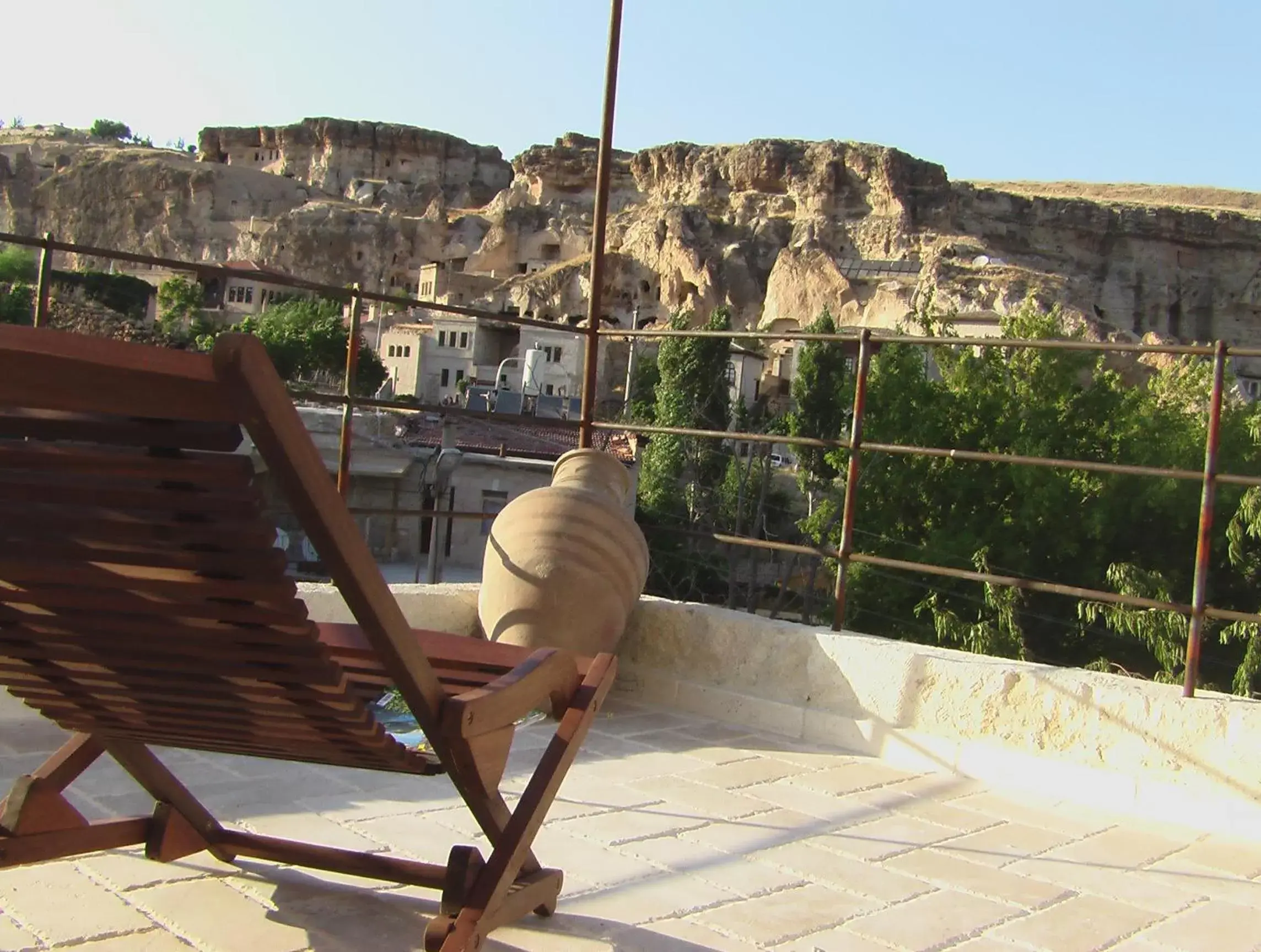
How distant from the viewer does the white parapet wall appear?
3.20 metres

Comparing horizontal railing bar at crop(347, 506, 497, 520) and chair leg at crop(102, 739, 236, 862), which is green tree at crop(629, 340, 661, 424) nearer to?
horizontal railing bar at crop(347, 506, 497, 520)

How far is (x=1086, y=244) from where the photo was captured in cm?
5909

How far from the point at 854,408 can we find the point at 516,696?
7.14ft

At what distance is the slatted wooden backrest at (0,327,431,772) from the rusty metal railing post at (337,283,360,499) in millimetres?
2005

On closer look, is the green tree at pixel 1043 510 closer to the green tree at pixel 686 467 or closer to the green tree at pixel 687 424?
the green tree at pixel 686 467

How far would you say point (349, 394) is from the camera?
3.85 meters

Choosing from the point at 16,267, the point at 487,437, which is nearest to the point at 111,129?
the point at 16,267

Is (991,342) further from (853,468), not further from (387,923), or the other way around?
(387,923)

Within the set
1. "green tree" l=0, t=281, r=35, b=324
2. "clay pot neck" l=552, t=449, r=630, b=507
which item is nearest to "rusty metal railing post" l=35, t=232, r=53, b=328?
"clay pot neck" l=552, t=449, r=630, b=507

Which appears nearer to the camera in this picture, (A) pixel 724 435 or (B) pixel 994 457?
(B) pixel 994 457

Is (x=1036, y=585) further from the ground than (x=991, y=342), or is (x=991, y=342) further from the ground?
(x=991, y=342)

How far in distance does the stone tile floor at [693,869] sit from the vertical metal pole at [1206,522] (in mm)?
451

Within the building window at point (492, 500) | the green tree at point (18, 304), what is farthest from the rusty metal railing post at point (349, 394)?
the green tree at point (18, 304)

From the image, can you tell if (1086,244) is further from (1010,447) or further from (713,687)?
(713,687)
